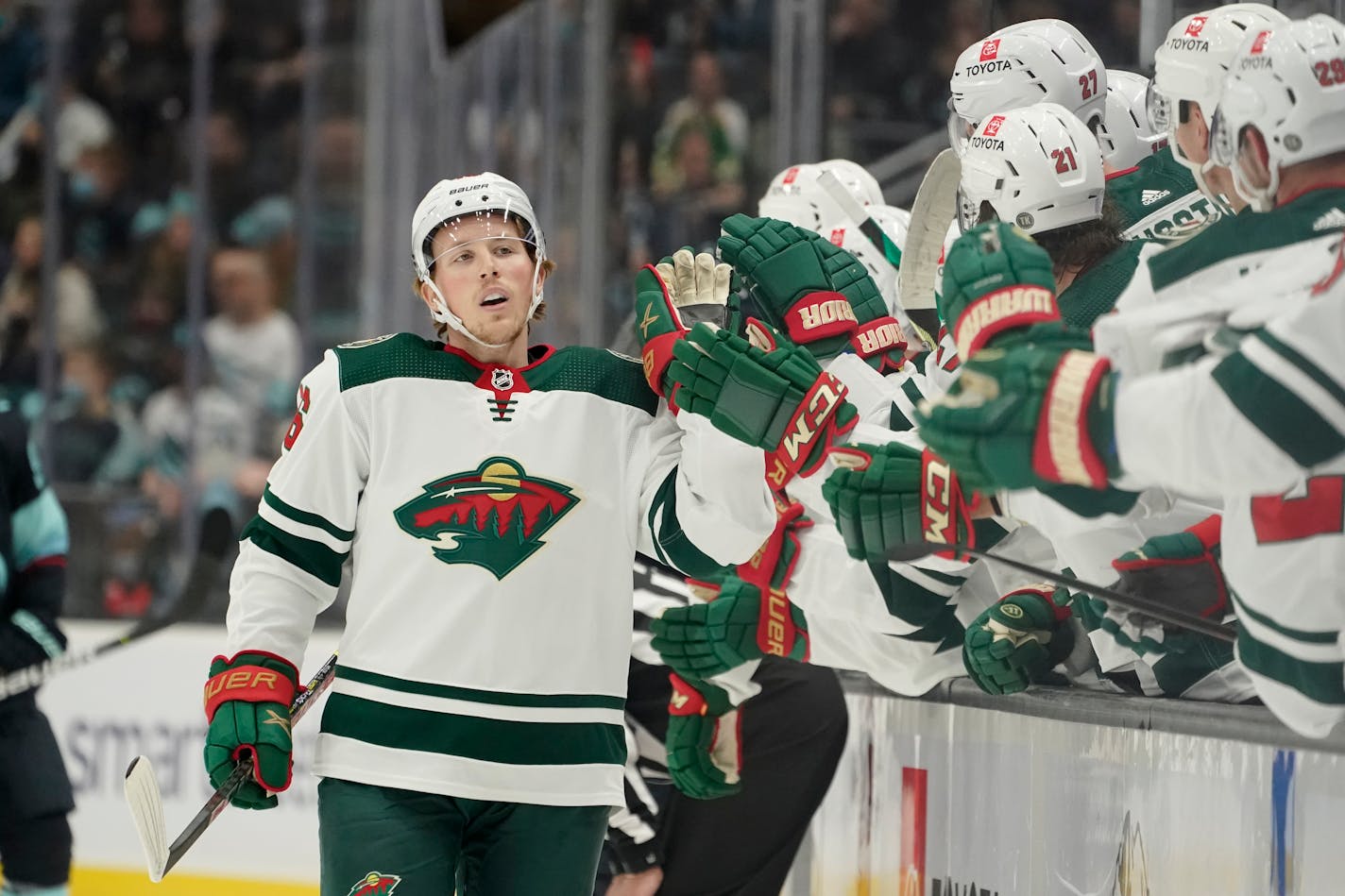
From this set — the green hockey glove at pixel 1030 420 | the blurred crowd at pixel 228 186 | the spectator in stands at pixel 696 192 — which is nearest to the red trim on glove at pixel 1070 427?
the green hockey glove at pixel 1030 420

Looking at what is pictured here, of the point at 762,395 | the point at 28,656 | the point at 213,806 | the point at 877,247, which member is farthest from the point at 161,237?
the point at 762,395

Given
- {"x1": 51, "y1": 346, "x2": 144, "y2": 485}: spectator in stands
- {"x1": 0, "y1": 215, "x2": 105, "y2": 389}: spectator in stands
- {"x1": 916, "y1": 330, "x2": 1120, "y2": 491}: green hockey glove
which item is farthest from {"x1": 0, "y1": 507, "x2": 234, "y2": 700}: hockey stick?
{"x1": 0, "y1": 215, "x2": 105, "y2": 389}: spectator in stands

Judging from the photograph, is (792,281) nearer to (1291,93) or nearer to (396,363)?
(396,363)

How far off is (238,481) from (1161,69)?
4454 mm

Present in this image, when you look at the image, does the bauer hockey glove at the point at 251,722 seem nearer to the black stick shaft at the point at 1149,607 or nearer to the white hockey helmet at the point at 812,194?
the black stick shaft at the point at 1149,607

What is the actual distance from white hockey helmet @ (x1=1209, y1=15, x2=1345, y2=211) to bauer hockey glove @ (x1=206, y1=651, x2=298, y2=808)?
127 cm

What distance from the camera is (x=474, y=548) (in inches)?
89.7

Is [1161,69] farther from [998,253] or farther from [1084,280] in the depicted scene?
[998,253]

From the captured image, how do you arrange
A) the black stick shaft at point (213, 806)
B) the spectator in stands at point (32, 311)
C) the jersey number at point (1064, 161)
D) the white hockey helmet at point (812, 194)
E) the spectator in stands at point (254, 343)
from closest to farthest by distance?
1. the black stick shaft at point (213, 806)
2. the jersey number at point (1064, 161)
3. the white hockey helmet at point (812, 194)
4. the spectator in stands at point (254, 343)
5. the spectator in stands at point (32, 311)

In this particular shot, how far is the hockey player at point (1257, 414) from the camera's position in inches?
61.1

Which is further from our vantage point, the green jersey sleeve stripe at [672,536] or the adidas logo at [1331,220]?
the green jersey sleeve stripe at [672,536]

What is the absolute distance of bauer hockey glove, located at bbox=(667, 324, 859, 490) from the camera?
2258 mm

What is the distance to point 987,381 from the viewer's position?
1.75 meters

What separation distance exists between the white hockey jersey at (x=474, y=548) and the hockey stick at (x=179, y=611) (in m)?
1.45
